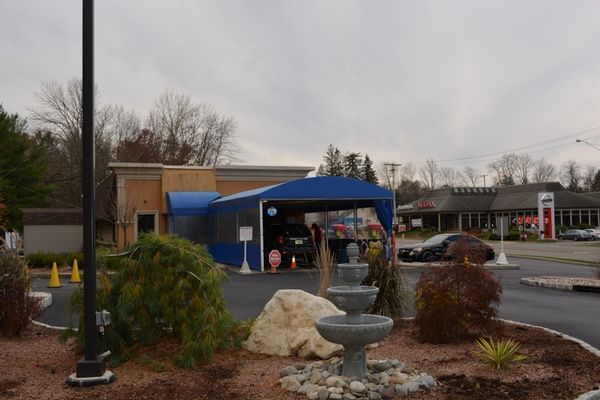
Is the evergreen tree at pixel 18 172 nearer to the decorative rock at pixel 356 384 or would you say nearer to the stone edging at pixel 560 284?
the stone edging at pixel 560 284

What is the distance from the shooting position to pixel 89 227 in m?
6.86

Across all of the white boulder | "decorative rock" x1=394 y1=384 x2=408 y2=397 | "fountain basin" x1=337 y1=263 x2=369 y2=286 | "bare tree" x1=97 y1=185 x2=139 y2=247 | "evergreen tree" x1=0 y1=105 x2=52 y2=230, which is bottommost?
"decorative rock" x1=394 y1=384 x2=408 y2=397

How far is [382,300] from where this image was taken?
10023 mm

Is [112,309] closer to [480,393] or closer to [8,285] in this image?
[8,285]

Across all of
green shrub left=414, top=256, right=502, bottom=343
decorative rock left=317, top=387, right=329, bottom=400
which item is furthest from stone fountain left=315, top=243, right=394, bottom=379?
green shrub left=414, top=256, right=502, bottom=343

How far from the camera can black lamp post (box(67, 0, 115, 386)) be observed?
22.1 ft

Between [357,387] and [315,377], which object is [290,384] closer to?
[315,377]

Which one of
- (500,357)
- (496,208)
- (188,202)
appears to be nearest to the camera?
(500,357)

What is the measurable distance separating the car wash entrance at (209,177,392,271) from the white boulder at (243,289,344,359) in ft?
50.7

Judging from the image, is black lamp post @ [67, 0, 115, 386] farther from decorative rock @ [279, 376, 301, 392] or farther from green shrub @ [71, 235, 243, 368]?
decorative rock @ [279, 376, 301, 392]

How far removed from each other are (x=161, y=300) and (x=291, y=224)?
1973 cm

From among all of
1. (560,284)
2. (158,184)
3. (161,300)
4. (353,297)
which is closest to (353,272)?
(353,297)

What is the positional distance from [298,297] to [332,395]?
2804 mm

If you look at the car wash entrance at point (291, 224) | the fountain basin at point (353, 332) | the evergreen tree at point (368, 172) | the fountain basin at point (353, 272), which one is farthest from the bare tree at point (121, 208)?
the evergreen tree at point (368, 172)
